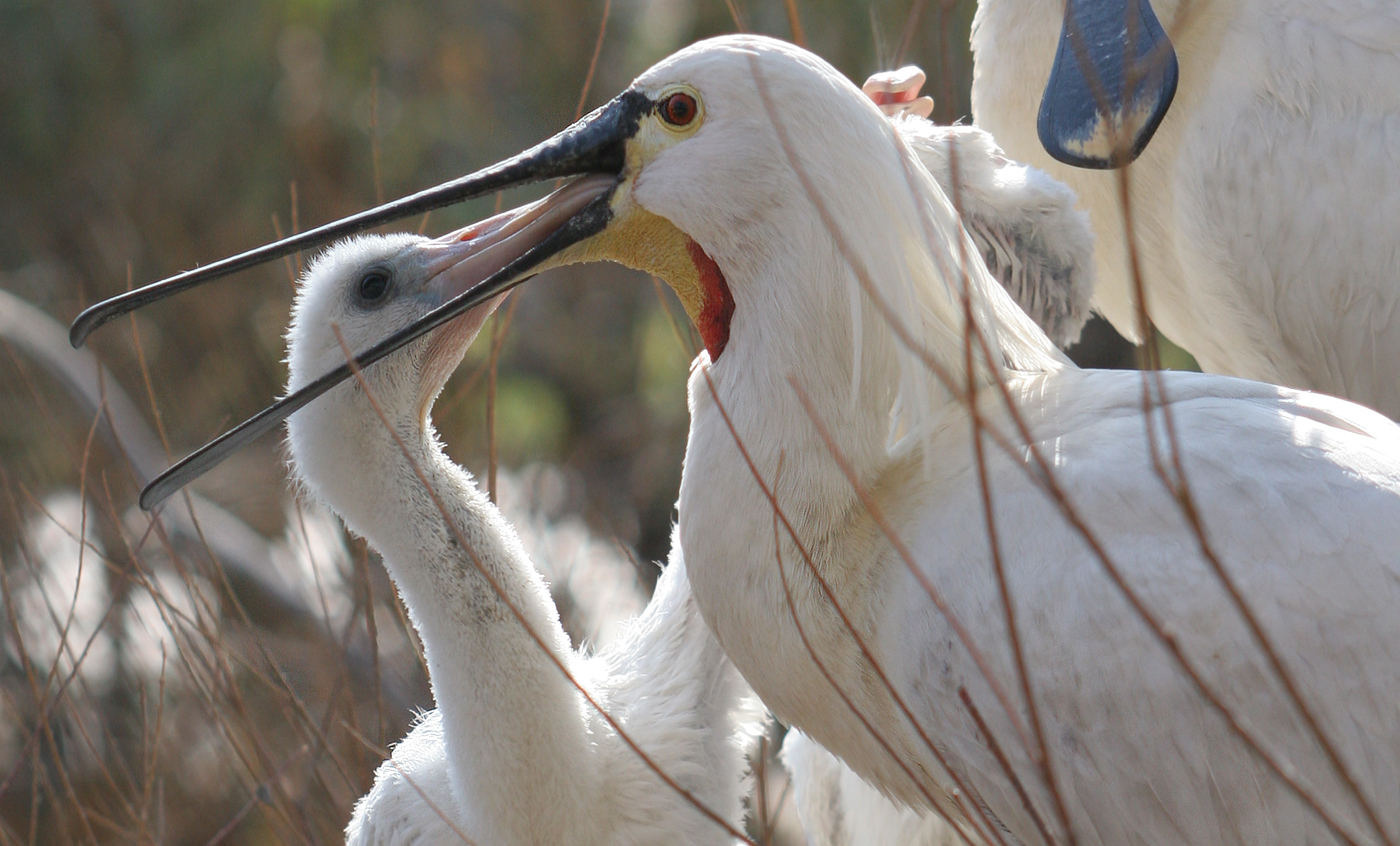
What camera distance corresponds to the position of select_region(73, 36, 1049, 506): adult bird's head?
5.52 ft

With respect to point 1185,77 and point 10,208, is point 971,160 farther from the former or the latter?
point 10,208

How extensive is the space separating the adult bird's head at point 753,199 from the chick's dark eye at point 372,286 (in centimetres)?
27

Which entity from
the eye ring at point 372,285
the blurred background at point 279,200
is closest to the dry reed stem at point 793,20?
the eye ring at point 372,285

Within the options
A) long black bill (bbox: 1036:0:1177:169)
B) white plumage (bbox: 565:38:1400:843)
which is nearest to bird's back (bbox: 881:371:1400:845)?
white plumage (bbox: 565:38:1400:843)

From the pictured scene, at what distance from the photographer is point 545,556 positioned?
11.0 ft

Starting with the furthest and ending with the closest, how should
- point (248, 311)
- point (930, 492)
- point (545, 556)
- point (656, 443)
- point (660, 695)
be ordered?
point (656, 443)
point (248, 311)
point (545, 556)
point (660, 695)
point (930, 492)

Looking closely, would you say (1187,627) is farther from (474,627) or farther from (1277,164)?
(1277,164)

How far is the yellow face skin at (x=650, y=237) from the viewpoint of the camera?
5.74 ft

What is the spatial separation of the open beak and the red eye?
3cm

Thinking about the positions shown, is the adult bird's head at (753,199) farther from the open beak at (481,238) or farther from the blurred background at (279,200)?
the blurred background at (279,200)

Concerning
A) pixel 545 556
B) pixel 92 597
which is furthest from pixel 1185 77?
pixel 92 597

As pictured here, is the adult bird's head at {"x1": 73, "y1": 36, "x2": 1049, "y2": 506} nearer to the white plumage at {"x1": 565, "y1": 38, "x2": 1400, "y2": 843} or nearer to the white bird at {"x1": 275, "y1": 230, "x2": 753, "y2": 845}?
the white plumage at {"x1": 565, "y1": 38, "x2": 1400, "y2": 843}

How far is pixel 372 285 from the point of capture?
209 centimetres

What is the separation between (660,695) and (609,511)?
4.47 metres
